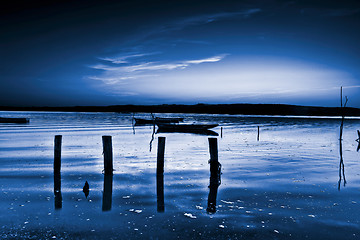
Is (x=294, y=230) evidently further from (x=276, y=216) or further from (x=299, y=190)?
(x=299, y=190)

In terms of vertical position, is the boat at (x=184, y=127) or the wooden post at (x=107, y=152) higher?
the wooden post at (x=107, y=152)

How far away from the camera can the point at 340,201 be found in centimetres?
914

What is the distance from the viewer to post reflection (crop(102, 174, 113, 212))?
27.5ft

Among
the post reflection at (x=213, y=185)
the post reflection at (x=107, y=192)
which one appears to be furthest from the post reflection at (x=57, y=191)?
the post reflection at (x=213, y=185)

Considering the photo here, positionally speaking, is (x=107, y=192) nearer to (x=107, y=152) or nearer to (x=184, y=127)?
(x=107, y=152)

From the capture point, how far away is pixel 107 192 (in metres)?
9.88

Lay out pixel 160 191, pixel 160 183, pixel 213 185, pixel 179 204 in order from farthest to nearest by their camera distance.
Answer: pixel 160 183, pixel 213 185, pixel 160 191, pixel 179 204

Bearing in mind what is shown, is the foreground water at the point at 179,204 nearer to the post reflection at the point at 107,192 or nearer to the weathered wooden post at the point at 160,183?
the post reflection at the point at 107,192

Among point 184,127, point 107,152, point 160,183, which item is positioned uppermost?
point 107,152

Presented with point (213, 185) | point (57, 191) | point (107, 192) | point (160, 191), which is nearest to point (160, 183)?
point (160, 191)

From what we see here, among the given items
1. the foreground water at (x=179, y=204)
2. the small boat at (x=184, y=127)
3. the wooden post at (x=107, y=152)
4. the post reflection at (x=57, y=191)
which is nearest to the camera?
the foreground water at (x=179, y=204)

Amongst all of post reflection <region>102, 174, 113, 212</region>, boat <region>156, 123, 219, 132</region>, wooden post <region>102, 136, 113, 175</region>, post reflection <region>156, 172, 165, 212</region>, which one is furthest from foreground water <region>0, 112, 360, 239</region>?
boat <region>156, 123, 219, 132</region>

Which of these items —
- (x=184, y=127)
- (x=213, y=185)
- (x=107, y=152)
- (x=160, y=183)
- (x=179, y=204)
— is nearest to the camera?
(x=179, y=204)

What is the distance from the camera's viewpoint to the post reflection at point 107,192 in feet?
27.5
